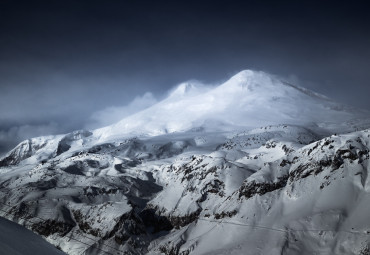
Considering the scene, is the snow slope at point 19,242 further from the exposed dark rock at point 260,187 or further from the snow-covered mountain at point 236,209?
the exposed dark rock at point 260,187

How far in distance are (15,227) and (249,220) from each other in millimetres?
101264

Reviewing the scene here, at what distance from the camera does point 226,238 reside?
10494cm

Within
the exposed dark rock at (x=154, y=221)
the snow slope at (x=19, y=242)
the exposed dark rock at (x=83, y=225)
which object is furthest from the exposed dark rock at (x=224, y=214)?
the snow slope at (x=19, y=242)

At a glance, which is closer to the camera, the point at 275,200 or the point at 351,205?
the point at 351,205

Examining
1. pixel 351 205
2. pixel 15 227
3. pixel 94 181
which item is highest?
pixel 15 227

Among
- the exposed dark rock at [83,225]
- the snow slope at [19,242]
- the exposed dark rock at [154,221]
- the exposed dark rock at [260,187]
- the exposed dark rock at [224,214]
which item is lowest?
the exposed dark rock at [154,221]

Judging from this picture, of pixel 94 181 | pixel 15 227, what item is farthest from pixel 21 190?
pixel 15 227

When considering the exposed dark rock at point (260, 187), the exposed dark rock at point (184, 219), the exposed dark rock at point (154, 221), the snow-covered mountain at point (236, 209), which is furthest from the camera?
the exposed dark rock at point (154, 221)

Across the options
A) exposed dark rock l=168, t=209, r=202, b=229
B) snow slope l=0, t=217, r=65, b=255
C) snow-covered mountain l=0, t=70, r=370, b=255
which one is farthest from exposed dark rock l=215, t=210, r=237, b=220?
snow slope l=0, t=217, r=65, b=255

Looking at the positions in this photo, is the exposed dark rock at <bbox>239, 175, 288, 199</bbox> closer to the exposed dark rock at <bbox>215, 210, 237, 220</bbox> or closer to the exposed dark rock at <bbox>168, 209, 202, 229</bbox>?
the exposed dark rock at <bbox>215, 210, 237, 220</bbox>

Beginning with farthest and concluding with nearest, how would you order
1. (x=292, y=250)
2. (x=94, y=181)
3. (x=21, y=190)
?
(x=94, y=181) → (x=21, y=190) → (x=292, y=250)

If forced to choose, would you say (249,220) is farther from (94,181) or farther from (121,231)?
(94,181)

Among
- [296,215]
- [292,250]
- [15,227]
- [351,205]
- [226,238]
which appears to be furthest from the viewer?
[226,238]

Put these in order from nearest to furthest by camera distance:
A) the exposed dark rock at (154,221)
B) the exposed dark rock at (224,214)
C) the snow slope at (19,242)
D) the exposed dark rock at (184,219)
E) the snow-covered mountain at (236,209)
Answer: the snow slope at (19,242) → the snow-covered mountain at (236,209) → the exposed dark rock at (224,214) → the exposed dark rock at (184,219) → the exposed dark rock at (154,221)
